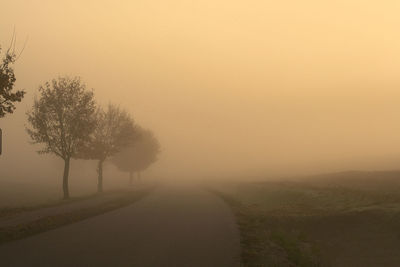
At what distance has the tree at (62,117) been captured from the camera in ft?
127

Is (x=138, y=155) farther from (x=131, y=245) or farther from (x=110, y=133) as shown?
(x=131, y=245)

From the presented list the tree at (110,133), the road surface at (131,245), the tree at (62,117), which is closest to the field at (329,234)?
the road surface at (131,245)

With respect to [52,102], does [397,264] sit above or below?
below

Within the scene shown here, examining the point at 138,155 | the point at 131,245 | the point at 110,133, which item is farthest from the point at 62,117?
the point at 138,155

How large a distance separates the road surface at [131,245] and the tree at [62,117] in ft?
64.6

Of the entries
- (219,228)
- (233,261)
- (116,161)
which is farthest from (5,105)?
(116,161)

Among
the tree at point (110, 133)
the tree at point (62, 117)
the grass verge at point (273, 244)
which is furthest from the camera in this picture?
the tree at point (110, 133)

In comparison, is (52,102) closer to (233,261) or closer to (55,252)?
(55,252)

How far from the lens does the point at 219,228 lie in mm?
19781

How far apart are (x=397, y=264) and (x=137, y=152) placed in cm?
7060

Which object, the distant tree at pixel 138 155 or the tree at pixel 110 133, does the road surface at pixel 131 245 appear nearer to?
the tree at pixel 110 133

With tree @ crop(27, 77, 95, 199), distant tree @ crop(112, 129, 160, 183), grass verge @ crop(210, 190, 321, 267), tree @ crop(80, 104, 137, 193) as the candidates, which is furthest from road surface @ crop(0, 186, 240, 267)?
distant tree @ crop(112, 129, 160, 183)

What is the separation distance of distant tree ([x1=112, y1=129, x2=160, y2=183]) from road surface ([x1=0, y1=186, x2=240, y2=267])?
5813 cm

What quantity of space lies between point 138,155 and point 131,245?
222 ft
